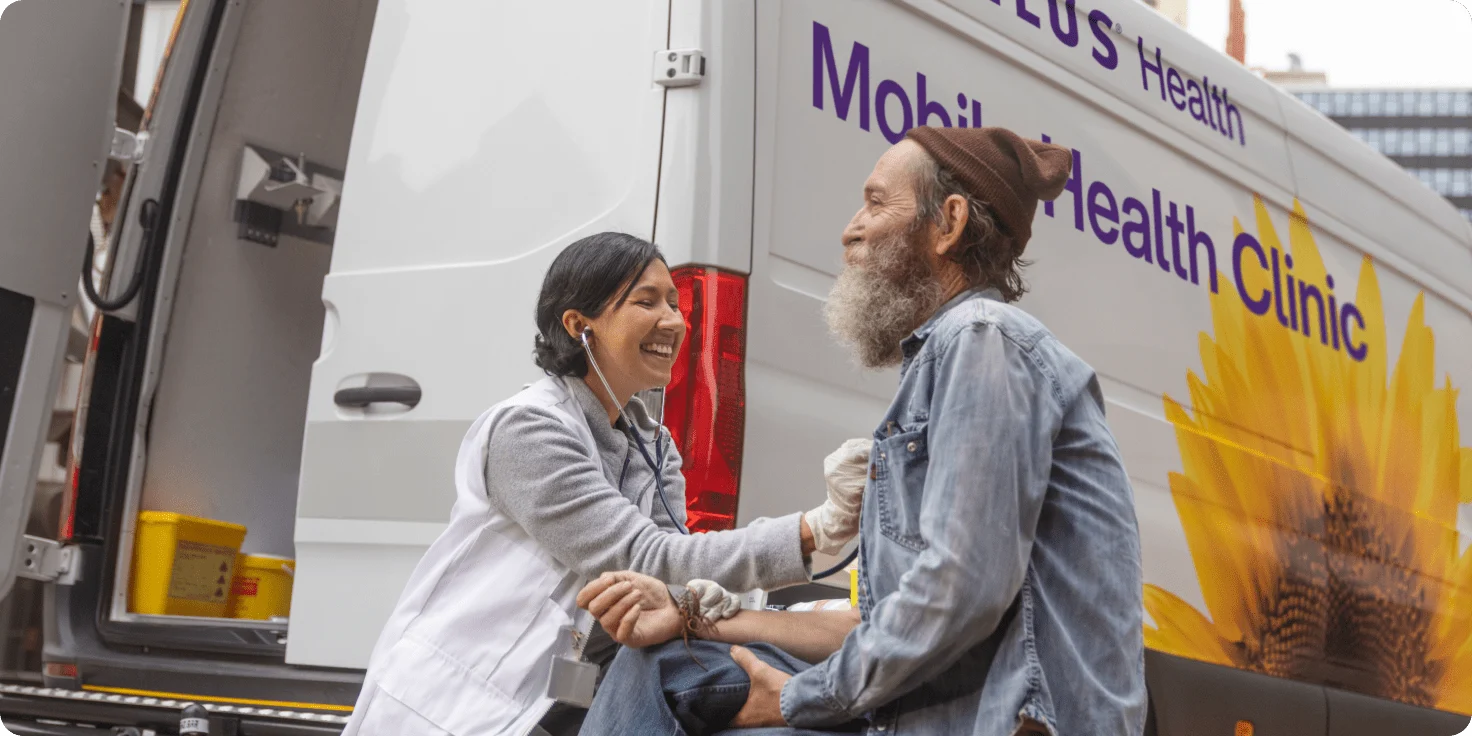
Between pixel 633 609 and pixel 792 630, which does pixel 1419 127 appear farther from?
pixel 633 609

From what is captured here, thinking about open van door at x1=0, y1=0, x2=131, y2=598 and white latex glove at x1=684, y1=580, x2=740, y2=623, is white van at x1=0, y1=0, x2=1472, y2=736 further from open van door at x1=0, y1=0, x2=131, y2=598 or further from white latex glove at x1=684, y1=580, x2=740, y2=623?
white latex glove at x1=684, y1=580, x2=740, y2=623

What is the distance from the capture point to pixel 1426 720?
14.2ft

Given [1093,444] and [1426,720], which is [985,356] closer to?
[1093,444]

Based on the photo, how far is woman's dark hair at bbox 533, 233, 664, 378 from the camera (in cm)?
242

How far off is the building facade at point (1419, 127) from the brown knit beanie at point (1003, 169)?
7775cm

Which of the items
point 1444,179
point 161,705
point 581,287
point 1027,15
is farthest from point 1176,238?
point 1444,179

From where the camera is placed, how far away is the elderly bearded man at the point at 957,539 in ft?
5.28

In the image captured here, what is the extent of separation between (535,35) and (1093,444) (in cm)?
168

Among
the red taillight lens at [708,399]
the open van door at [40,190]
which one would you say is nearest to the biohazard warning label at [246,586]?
the open van door at [40,190]

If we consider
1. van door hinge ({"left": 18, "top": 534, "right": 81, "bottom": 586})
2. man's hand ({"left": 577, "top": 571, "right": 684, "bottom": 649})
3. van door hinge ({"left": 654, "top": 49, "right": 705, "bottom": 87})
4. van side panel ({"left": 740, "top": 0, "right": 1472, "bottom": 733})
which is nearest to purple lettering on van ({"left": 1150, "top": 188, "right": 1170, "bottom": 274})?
van side panel ({"left": 740, "top": 0, "right": 1472, "bottom": 733})

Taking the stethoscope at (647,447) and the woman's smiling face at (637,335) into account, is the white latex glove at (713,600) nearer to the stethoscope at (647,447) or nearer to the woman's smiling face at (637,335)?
the stethoscope at (647,447)

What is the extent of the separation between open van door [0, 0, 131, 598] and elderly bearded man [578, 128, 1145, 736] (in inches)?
71.8

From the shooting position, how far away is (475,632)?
7.05 feet

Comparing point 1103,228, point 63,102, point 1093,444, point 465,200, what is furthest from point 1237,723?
point 63,102
